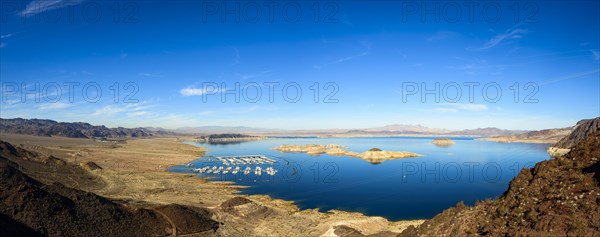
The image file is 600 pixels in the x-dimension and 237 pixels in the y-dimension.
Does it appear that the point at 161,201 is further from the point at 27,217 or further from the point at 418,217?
the point at 418,217

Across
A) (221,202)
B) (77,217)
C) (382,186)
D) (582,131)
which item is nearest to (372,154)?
(382,186)

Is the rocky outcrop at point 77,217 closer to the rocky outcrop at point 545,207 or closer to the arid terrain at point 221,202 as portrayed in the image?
the arid terrain at point 221,202

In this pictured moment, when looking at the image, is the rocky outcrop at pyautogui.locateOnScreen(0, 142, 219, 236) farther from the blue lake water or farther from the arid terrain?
the blue lake water

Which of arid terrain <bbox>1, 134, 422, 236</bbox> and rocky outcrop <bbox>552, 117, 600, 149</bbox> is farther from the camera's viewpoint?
rocky outcrop <bbox>552, 117, 600, 149</bbox>

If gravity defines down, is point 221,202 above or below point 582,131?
below

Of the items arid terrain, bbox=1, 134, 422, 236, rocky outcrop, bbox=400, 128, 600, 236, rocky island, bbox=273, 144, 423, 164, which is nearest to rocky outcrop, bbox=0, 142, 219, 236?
arid terrain, bbox=1, 134, 422, 236

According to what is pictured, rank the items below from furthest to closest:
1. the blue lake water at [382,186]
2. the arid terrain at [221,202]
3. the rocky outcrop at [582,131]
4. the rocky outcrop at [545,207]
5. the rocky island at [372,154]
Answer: the rocky island at [372,154] < the rocky outcrop at [582,131] < the blue lake water at [382,186] < the arid terrain at [221,202] < the rocky outcrop at [545,207]

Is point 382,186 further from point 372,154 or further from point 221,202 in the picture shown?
point 372,154

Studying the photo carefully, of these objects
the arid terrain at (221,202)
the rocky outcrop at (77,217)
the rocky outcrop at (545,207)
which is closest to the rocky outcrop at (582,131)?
the arid terrain at (221,202)
